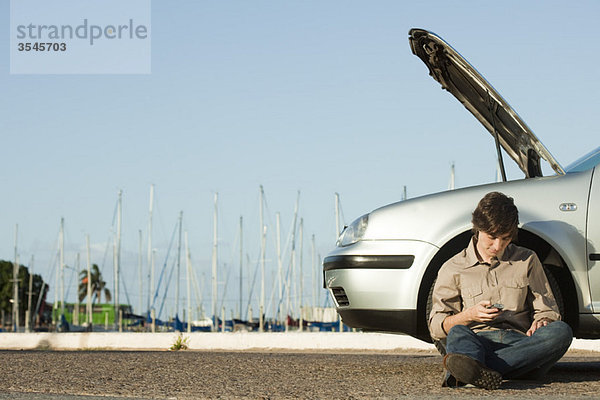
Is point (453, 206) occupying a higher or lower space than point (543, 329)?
higher

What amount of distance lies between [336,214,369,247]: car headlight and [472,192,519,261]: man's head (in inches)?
42.7

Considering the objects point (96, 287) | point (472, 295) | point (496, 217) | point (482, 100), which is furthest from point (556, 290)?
point (96, 287)

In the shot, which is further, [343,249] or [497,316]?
[343,249]

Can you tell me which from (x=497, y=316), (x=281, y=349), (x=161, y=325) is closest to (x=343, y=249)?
(x=497, y=316)

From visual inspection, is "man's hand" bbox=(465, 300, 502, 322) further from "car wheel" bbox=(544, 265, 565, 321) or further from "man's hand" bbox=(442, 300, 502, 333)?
"car wheel" bbox=(544, 265, 565, 321)

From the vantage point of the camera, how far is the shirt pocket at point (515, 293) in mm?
4621

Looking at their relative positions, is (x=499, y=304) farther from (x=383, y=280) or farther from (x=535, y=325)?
(x=383, y=280)

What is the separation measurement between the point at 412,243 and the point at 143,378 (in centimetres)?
191

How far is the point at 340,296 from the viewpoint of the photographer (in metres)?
5.67

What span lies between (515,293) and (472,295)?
238 millimetres

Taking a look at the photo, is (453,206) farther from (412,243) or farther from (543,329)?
(543,329)

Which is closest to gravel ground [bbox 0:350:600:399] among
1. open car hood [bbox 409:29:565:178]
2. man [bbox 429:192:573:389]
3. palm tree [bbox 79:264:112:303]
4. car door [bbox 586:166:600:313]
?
man [bbox 429:192:573:389]

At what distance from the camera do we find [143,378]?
5.12 meters

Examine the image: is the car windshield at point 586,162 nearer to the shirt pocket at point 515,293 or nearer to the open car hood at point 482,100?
the open car hood at point 482,100
